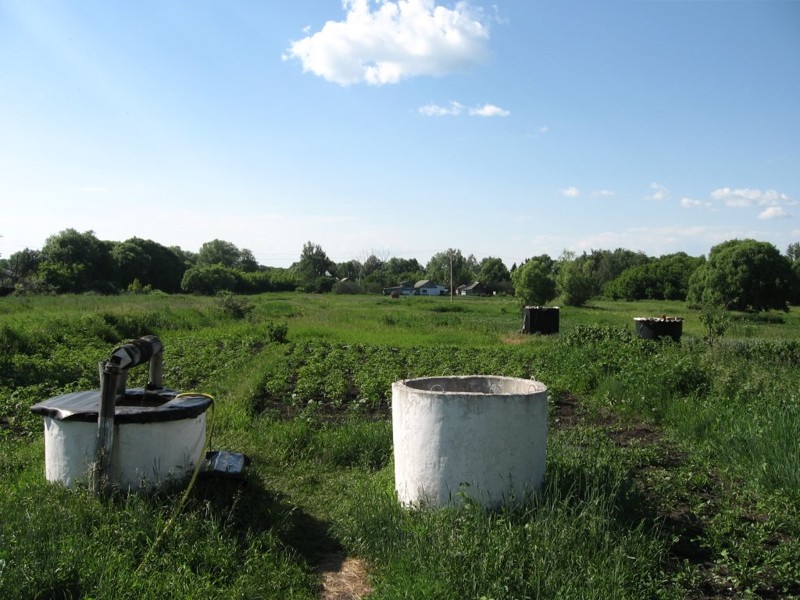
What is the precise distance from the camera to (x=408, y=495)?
5.25m

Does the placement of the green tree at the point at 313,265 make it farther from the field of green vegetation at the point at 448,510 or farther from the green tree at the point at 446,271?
the field of green vegetation at the point at 448,510

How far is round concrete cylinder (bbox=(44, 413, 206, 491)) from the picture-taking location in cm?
513

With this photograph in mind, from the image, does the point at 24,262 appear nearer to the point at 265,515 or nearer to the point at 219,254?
the point at 219,254

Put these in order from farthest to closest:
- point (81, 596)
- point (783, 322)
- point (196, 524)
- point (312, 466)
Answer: point (783, 322), point (312, 466), point (196, 524), point (81, 596)

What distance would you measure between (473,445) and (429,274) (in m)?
124

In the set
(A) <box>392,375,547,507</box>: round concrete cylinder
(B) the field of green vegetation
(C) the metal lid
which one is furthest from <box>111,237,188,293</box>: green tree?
(A) <box>392,375,547,507</box>: round concrete cylinder

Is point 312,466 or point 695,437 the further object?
point 695,437

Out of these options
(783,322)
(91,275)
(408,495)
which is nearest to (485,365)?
(408,495)

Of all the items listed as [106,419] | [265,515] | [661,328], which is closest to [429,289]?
[661,328]

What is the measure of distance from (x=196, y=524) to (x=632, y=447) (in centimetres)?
477

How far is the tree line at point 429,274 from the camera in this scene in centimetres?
4909

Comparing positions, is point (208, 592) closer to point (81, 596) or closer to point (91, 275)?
point (81, 596)

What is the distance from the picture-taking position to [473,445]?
4.95 m

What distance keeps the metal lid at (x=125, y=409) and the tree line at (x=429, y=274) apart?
43.4m
